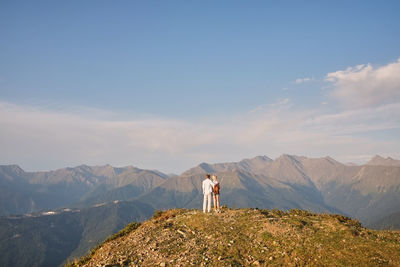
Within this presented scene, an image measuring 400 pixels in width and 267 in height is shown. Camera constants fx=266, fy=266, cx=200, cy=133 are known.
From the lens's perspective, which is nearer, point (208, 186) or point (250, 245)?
point (250, 245)

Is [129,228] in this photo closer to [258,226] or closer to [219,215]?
[219,215]

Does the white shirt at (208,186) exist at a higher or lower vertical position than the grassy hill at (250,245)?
higher

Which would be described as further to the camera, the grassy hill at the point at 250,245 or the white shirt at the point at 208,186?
the white shirt at the point at 208,186

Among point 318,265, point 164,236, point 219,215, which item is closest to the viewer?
point 318,265

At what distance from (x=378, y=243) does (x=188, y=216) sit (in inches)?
592

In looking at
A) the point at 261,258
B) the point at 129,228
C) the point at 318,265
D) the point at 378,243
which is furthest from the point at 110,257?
the point at 378,243

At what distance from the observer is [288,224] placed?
21.0 m

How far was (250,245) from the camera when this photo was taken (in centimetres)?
1773

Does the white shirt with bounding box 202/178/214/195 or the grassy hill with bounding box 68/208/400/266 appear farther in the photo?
the white shirt with bounding box 202/178/214/195

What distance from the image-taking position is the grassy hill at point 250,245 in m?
15.5

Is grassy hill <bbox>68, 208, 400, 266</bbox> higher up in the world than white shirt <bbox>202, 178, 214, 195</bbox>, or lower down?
lower down

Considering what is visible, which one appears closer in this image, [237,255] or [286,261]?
[286,261]

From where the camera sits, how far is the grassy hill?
15.5m

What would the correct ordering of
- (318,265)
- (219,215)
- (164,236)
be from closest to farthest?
(318,265), (164,236), (219,215)
